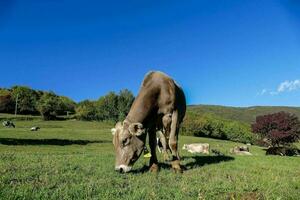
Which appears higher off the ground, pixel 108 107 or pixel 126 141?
pixel 108 107

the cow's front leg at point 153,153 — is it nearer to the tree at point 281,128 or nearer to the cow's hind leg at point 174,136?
the cow's hind leg at point 174,136

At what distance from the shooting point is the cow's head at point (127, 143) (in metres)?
10.5

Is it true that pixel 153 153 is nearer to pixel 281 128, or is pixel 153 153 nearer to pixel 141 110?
pixel 141 110

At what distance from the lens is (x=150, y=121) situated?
11.5m

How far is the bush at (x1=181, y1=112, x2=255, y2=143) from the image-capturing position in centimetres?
9375

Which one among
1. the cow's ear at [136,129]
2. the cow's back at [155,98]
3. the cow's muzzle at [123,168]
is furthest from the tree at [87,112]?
the cow's muzzle at [123,168]

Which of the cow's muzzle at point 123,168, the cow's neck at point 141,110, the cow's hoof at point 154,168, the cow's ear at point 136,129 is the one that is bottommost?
the cow's hoof at point 154,168

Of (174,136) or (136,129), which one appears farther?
(174,136)

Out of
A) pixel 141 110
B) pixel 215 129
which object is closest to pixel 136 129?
pixel 141 110

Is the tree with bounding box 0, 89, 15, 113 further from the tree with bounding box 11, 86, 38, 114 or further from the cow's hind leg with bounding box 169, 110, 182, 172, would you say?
the cow's hind leg with bounding box 169, 110, 182, 172

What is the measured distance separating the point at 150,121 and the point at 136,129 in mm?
925

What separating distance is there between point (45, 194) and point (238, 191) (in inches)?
169

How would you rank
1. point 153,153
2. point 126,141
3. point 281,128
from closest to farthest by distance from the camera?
point 126,141
point 153,153
point 281,128

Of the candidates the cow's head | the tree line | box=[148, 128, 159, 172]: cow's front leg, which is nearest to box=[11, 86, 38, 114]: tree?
the tree line
